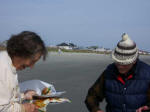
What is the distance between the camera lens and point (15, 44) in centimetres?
311

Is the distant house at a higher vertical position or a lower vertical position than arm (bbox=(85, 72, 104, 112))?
lower

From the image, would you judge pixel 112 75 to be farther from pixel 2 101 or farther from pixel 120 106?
pixel 2 101

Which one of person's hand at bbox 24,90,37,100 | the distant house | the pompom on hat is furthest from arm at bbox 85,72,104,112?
the distant house

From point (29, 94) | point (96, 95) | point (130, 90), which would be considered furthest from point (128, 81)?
point (29, 94)

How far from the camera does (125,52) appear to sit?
357 centimetres

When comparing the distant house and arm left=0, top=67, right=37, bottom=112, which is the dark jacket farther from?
the distant house

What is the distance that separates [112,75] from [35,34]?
3.36 ft

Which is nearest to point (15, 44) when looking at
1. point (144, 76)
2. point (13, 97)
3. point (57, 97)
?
point (13, 97)

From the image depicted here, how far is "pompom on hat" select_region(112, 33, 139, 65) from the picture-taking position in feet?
11.7

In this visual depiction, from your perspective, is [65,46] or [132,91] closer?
[132,91]

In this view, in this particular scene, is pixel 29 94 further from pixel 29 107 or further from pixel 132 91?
pixel 132 91

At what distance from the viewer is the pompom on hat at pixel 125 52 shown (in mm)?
3555

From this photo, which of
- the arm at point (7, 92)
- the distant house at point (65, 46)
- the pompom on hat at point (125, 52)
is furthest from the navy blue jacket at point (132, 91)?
the distant house at point (65, 46)

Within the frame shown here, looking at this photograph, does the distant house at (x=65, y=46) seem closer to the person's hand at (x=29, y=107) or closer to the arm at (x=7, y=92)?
the person's hand at (x=29, y=107)
